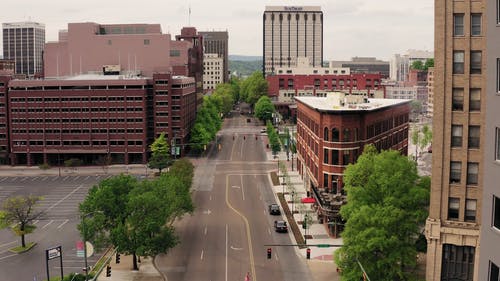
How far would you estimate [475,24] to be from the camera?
4897 cm

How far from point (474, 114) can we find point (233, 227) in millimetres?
39553

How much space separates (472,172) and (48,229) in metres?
55.8

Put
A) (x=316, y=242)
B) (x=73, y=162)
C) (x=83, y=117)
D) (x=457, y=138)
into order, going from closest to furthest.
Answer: (x=457, y=138) → (x=316, y=242) → (x=73, y=162) → (x=83, y=117)

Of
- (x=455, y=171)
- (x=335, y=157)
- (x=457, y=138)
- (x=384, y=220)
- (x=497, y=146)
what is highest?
(x=497, y=146)

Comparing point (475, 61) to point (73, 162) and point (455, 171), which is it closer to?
point (455, 171)

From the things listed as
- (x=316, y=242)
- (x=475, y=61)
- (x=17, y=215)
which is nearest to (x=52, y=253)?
(x=17, y=215)

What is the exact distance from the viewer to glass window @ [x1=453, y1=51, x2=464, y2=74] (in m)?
49.2

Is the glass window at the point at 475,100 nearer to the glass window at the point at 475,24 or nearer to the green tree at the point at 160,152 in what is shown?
the glass window at the point at 475,24

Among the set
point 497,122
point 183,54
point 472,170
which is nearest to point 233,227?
point 472,170

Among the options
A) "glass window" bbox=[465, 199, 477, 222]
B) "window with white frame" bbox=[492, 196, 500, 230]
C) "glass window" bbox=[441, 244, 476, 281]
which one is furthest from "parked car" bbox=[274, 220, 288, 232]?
"window with white frame" bbox=[492, 196, 500, 230]

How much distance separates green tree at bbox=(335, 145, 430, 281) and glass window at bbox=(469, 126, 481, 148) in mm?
7302

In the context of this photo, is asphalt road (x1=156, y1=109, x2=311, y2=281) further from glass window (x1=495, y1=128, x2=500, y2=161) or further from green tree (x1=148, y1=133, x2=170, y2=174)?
glass window (x1=495, y1=128, x2=500, y2=161)

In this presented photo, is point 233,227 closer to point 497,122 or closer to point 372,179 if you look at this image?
point 372,179

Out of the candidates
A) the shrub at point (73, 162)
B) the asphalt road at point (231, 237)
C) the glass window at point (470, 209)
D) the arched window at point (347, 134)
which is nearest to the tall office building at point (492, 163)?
the glass window at point (470, 209)
